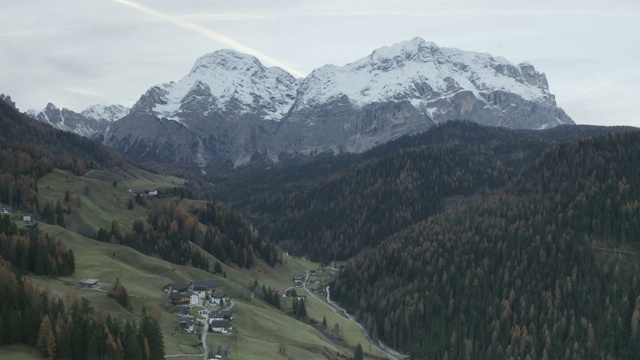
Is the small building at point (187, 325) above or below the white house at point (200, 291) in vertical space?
below

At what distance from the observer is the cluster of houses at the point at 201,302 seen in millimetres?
132875

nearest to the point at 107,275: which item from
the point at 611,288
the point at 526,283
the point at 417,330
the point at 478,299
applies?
the point at 417,330

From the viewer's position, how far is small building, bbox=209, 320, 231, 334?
133 metres

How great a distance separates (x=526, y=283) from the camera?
634ft

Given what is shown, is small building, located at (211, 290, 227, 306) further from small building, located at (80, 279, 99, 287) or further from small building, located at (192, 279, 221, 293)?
small building, located at (80, 279, 99, 287)

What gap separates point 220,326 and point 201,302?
2136 centimetres

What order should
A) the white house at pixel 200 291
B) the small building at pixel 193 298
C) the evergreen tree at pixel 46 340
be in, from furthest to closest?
the white house at pixel 200 291 < the small building at pixel 193 298 < the evergreen tree at pixel 46 340

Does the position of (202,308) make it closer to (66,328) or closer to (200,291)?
(200,291)

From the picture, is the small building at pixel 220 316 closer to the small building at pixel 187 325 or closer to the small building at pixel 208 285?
the small building at pixel 187 325

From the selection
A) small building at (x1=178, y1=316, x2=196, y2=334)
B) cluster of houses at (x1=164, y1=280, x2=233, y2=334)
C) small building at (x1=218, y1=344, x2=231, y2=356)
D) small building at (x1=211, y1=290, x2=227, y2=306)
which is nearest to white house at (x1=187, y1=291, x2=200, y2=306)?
cluster of houses at (x1=164, y1=280, x2=233, y2=334)

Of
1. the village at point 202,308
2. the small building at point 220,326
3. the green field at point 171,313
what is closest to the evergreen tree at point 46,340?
the green field at point 171,313

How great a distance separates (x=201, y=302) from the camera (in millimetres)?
154000

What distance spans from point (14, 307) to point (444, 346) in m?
110

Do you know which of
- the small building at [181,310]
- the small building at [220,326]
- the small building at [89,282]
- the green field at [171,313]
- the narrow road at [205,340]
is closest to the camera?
the narrow road at [205,340]
